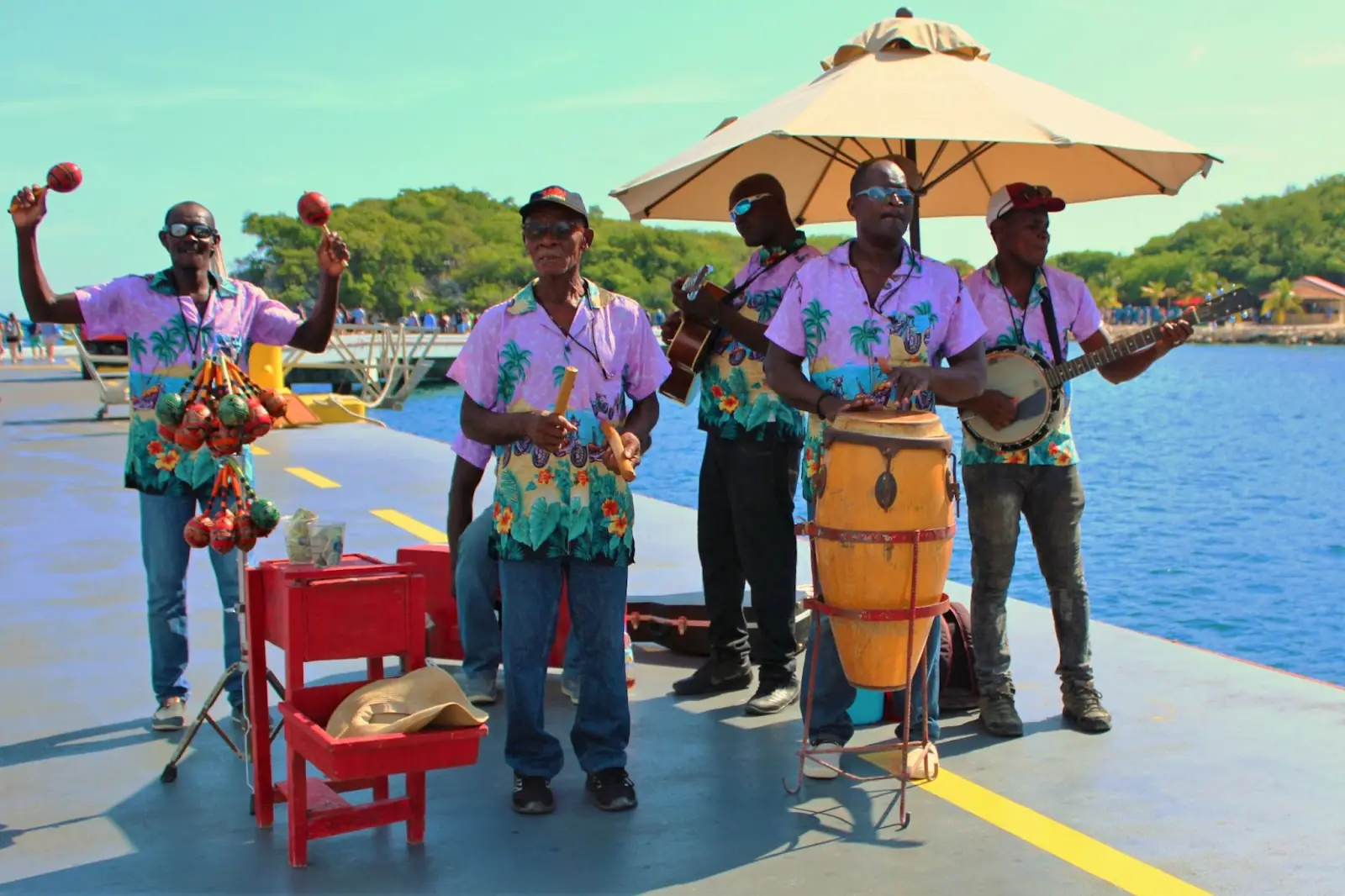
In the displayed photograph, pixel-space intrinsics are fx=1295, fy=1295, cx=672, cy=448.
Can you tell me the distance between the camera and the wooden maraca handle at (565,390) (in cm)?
401

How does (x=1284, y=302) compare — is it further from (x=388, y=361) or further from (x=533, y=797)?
(x=533, y=797)

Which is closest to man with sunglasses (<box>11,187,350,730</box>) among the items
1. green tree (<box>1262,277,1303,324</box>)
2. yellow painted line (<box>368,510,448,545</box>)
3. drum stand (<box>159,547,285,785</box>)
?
drum stand (<box>159,547,285,785</box>)

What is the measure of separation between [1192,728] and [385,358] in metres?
30.5

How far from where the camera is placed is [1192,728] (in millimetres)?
5121

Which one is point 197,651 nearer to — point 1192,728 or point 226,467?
point 226,467

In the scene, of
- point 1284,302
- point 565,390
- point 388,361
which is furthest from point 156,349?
point 1284,302

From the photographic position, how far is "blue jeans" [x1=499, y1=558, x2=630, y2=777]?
14.5 feet

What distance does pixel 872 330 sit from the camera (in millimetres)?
4551

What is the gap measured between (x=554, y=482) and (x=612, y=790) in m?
1.07

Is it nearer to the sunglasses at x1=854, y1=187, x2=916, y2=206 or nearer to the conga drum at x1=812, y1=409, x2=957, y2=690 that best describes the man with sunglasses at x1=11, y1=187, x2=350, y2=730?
the sunglasses at x1=854, y1=187, x2=916, y2=206

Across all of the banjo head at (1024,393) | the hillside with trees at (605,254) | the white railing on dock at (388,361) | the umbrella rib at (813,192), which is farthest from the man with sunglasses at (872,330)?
the hillside with trees at (605,254)

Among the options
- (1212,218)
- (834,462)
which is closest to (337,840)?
(834,462)

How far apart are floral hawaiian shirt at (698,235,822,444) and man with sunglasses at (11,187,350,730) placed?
1.62 metres

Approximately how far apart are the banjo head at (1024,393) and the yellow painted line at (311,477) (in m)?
8.52
